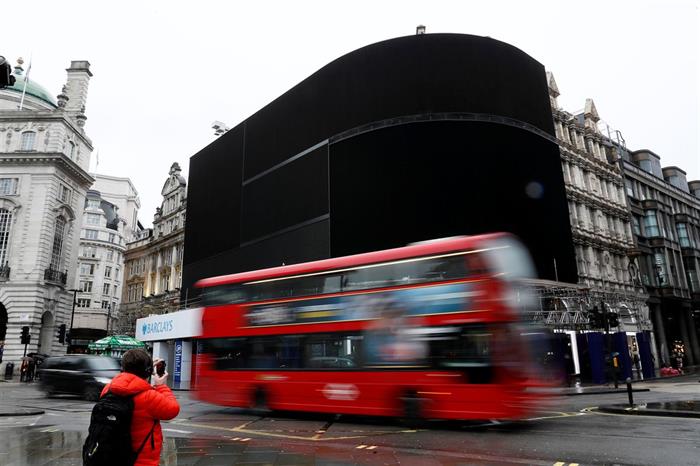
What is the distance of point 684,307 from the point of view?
46000 millimetres

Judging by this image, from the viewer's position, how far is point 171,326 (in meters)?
30.8

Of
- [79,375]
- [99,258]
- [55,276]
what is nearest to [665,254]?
[79,375]

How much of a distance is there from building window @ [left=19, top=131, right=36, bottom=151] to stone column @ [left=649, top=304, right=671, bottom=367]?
60924 millimetres

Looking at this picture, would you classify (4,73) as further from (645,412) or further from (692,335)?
(692,335)

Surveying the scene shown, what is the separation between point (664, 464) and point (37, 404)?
19.2 metres

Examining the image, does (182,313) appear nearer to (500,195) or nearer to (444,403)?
(500,195)

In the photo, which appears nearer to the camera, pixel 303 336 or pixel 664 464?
pixel 664 464

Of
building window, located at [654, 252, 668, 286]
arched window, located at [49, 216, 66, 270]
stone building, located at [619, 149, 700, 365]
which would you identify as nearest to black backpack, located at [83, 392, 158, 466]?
stone building, located at [619, 149, 700, 365]

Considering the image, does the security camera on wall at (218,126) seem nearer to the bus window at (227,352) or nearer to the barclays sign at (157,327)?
the barclays sign at (157,327)

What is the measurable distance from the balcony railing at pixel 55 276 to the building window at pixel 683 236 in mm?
64043

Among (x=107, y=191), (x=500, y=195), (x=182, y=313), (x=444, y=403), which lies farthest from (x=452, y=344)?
(x=107, y=191)

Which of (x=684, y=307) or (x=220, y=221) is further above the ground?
(x=220, y=221)

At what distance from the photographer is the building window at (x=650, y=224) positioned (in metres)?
45.9

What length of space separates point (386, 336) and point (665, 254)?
44765 mm
